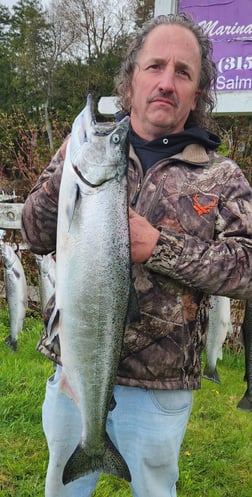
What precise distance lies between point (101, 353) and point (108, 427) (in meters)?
0.51

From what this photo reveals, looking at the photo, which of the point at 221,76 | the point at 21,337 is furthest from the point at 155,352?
the point at 21,337

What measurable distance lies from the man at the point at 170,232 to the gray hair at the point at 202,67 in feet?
0.04

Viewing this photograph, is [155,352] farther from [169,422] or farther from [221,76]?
[221,76]

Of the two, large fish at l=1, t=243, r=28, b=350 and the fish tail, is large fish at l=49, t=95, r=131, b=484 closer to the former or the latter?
the fish tail

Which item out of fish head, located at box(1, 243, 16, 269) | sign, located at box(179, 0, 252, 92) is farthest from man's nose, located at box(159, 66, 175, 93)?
sign, located at box(179, 0, 252, 92)

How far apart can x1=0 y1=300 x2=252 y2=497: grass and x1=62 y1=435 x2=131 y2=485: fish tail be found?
5.09 ft

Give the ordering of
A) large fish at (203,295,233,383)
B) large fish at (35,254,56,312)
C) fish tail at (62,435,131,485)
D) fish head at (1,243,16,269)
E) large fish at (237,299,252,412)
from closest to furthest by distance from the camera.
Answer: fish tail at (62,435,131,485), large fish at (237,299,252,412), large fish at (203,295,233,383), large fish at (35,254,56,312), fish head at (1,243,16,269)

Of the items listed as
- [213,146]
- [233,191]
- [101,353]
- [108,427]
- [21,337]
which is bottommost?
[21,337]

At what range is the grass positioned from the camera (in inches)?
141

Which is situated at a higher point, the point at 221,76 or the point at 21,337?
the point at 221,76

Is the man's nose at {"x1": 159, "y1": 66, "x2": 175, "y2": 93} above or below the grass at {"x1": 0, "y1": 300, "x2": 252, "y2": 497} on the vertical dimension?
above

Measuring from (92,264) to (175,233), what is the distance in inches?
15.0

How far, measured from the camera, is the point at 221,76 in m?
4.46

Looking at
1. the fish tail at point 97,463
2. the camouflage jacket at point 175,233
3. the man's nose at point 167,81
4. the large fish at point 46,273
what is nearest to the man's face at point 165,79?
the man's nose at point 167,81
